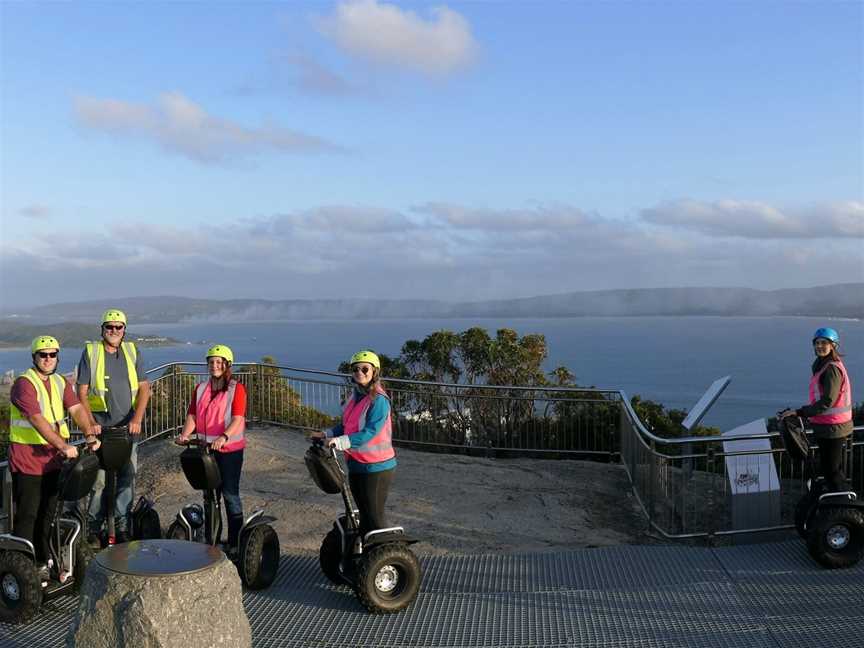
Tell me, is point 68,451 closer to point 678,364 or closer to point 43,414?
point 43,414

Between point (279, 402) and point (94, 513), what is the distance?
6548mm

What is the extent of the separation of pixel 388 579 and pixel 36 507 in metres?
2.43

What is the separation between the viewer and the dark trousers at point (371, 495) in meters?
5.64

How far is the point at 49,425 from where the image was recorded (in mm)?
5492

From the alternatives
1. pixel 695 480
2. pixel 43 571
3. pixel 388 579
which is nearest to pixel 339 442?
pixel 388 579

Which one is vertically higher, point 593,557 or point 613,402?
point 613,402

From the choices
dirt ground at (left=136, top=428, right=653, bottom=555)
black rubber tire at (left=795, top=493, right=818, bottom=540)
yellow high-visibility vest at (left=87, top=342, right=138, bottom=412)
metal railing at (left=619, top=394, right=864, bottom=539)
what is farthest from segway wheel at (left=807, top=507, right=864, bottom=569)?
yellow high-visibility vest at (left=87, top=342, right=138, bottom=412)

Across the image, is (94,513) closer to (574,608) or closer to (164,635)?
(164,635)

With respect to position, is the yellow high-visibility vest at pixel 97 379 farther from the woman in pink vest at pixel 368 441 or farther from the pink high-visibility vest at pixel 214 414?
the woman in pink vest at pixel 368 441

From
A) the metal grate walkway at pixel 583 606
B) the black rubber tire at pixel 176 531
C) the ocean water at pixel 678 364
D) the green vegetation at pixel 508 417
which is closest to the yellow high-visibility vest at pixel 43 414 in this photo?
the black rubber tire at pixel 176 531

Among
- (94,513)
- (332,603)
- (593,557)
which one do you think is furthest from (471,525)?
(94,513)

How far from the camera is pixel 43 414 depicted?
5562 millimetres

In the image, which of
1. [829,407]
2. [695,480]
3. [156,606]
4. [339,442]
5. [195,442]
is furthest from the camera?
[695,480]

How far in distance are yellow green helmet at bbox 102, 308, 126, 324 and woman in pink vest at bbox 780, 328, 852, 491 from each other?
5429 millimetres
